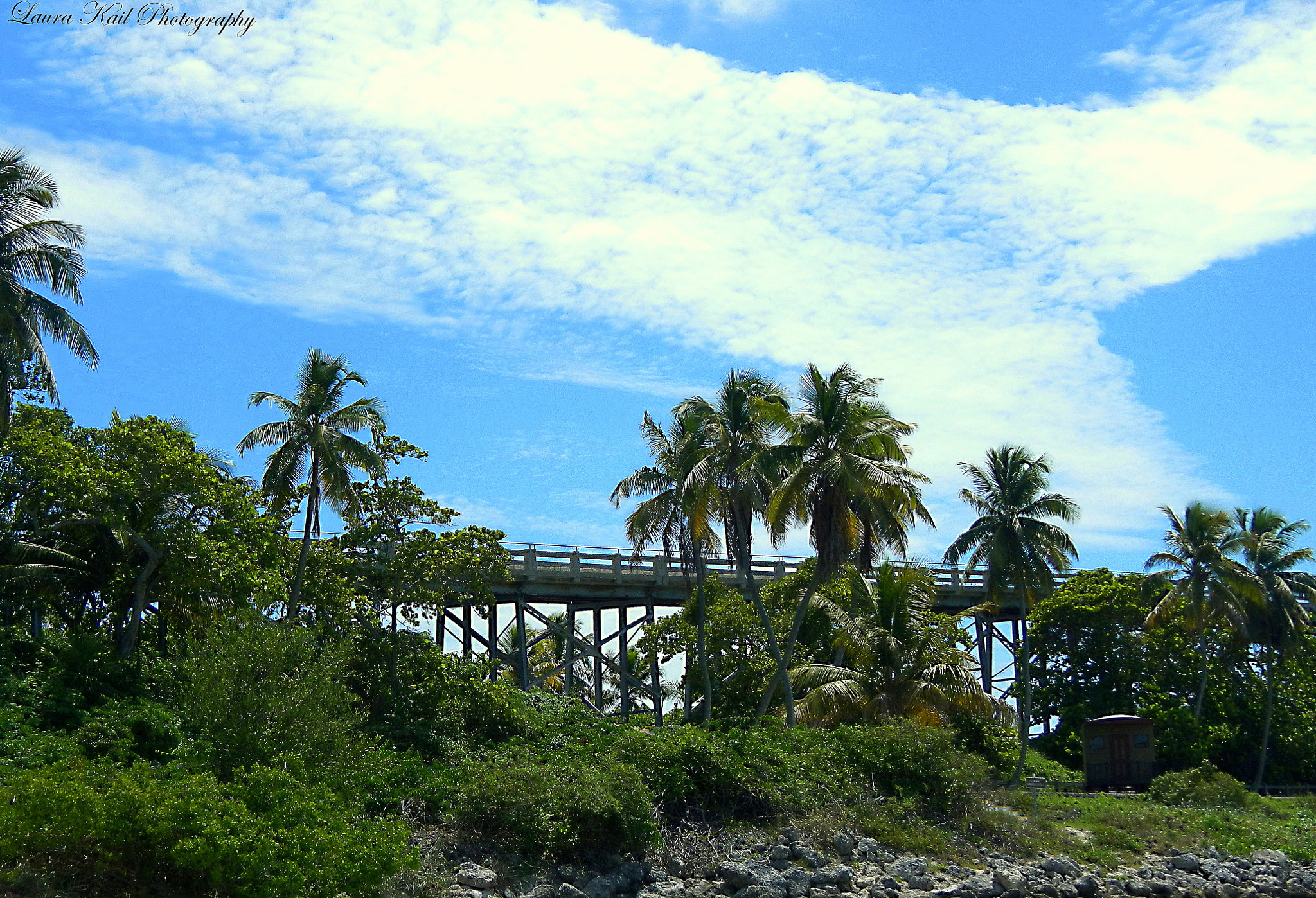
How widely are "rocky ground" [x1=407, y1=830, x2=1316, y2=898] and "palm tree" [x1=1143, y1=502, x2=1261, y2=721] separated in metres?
17.1

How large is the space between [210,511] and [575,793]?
1031 centimetres

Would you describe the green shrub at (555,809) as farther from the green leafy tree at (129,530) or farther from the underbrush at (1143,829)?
the underbrush at (1143,829)

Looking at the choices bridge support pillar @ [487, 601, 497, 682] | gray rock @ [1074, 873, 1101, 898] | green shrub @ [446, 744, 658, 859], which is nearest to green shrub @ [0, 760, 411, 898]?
green shrub @ [446, 744, 658, 859]

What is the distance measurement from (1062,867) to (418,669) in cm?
1264

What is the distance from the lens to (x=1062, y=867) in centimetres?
2069

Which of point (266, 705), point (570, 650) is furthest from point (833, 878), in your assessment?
point (570, 650)

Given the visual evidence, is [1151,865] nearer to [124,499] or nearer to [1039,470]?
[1039,470]

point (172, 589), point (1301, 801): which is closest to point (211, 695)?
point (172, 589)

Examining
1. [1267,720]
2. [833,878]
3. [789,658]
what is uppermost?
[789,658]

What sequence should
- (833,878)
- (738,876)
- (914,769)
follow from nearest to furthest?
(738,876) → (833,878) → (914,769)

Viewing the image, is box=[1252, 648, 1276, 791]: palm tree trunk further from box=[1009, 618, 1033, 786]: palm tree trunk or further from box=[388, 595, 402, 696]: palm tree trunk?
box=[388, 595, 402, 696]: palm tree trunk

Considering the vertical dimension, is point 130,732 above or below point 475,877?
above

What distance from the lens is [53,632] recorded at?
21.5 m

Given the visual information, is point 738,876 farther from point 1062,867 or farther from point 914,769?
point 1062,867
